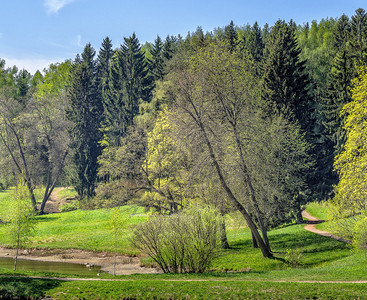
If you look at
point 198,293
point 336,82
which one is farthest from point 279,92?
point 198,293

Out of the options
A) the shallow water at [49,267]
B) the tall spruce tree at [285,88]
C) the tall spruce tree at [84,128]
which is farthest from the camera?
the tall spruce tree at [84,128]

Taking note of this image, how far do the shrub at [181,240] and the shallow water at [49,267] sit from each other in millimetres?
6517

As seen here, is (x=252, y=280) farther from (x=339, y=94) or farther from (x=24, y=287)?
(x=339, y=94)

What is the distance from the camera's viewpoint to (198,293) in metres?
16.0

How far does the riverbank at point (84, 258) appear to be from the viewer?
2919cm

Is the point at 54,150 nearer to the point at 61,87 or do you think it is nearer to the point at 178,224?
the point at 61,87

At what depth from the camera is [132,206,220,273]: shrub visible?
22.3m

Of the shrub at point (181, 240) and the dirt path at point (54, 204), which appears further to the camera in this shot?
the dirt path at point (54, 204)

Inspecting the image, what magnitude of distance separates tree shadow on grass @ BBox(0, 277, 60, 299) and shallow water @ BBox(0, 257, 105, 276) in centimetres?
783

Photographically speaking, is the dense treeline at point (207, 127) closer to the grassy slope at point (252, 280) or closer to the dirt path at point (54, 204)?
the grassy slope at point (252, 280)

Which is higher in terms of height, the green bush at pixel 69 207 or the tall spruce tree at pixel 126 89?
the tall spruce tree at pixel 126 89

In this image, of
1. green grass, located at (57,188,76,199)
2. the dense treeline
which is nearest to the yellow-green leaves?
the dense treeline

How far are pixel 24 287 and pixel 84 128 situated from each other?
1988 inches

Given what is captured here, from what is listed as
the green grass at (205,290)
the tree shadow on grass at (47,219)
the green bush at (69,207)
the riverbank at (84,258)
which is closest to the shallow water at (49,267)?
the riverbank at (84,258)
